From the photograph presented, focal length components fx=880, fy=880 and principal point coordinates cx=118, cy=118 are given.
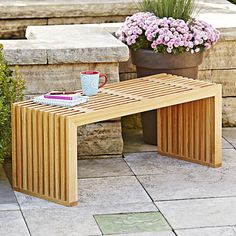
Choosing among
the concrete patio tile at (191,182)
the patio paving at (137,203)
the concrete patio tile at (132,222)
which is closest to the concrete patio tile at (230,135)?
the patio paving at (137,203)

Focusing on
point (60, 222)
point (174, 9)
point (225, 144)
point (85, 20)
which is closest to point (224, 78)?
point (225, 144)

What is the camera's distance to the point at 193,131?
535 centimetres

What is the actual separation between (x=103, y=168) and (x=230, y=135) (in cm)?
116

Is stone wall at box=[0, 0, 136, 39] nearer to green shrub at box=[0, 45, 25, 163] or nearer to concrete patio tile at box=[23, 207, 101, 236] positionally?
green shrub at box=[0, 45, 25, 163]

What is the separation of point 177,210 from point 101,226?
17.8 inches

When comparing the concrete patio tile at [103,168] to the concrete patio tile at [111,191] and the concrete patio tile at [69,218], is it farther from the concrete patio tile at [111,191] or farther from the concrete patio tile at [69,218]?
the concrete patio tile at [69,218]

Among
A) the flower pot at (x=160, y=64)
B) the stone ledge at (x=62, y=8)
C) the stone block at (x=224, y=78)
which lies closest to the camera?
the flower pot at (x=160, y=64)

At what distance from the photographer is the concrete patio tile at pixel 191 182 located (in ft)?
15.6

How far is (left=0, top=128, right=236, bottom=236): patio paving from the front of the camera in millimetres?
4227

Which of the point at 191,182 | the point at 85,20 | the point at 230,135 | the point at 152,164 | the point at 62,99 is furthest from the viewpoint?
the point at 85,20

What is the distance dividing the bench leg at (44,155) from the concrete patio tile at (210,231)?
671 millimetres

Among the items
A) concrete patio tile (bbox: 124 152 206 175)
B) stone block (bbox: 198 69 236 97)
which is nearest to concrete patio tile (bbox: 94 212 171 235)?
concrete patio tile (bbox: 124 152 206 175)

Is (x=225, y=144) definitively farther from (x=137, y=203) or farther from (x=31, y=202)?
(x=31, y=202)

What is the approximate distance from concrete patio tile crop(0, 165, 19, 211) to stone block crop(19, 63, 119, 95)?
572 mm
